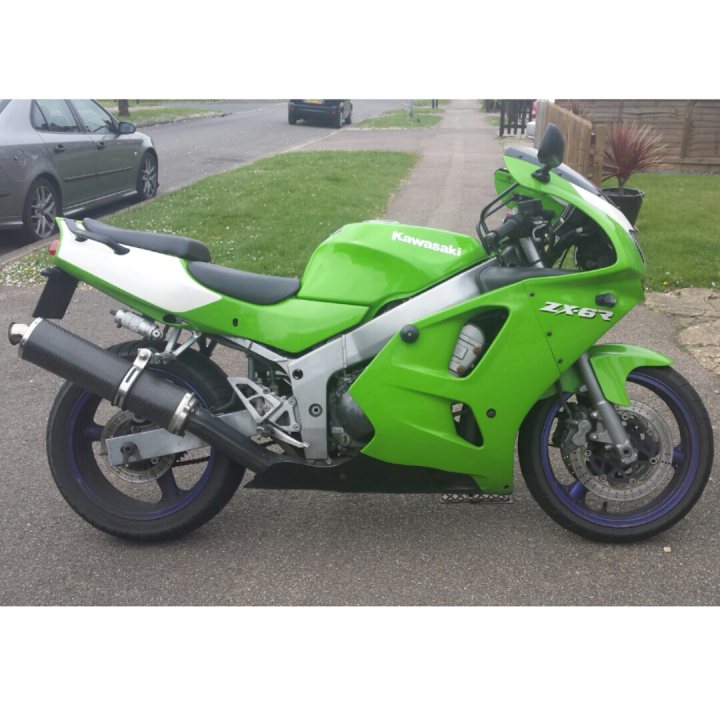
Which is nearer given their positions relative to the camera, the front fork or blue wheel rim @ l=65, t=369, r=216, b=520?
the front fork

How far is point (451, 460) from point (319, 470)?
1.76ft

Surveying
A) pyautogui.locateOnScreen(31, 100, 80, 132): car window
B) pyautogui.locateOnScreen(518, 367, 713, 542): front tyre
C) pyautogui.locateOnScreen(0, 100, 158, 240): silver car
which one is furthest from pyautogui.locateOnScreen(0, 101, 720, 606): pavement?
pyautogui.locateOnScreen(31, 100, 80, 132): car window

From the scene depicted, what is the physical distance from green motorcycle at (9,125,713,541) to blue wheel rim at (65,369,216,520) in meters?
0.01

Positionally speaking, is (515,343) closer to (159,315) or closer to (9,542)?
(159,315)

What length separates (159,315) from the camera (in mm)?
3273

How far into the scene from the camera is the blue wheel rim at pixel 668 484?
3.33 metres

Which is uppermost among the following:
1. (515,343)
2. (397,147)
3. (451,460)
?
(515,343)

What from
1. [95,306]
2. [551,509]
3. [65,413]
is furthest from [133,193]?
[551,509]

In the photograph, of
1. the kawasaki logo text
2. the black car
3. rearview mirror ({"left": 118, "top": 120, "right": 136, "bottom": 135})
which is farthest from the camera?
the black car

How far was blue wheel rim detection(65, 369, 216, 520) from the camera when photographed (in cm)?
342

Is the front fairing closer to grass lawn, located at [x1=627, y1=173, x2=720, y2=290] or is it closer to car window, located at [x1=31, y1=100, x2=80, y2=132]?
grass lawn, located at [x1=627, y1=173, x2=720, y2=290]

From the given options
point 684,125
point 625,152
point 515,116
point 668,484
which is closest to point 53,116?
point 625,152

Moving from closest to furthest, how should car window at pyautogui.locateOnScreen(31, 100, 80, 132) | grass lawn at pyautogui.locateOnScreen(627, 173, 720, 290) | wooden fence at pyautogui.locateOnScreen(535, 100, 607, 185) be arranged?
grass lawn at pyautogui.locateOnScreen(627, 173, 720, 290) → car window at pyautogui.locateOnScreen(31, 100, 80, 132) → wooden fence at pyautogui.locateOnScreen(535, 100, 607, 185)

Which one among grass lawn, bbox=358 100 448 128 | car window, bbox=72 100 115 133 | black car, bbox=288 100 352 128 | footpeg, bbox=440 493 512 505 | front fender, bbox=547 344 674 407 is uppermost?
car window, bbox=72 100 115 133
